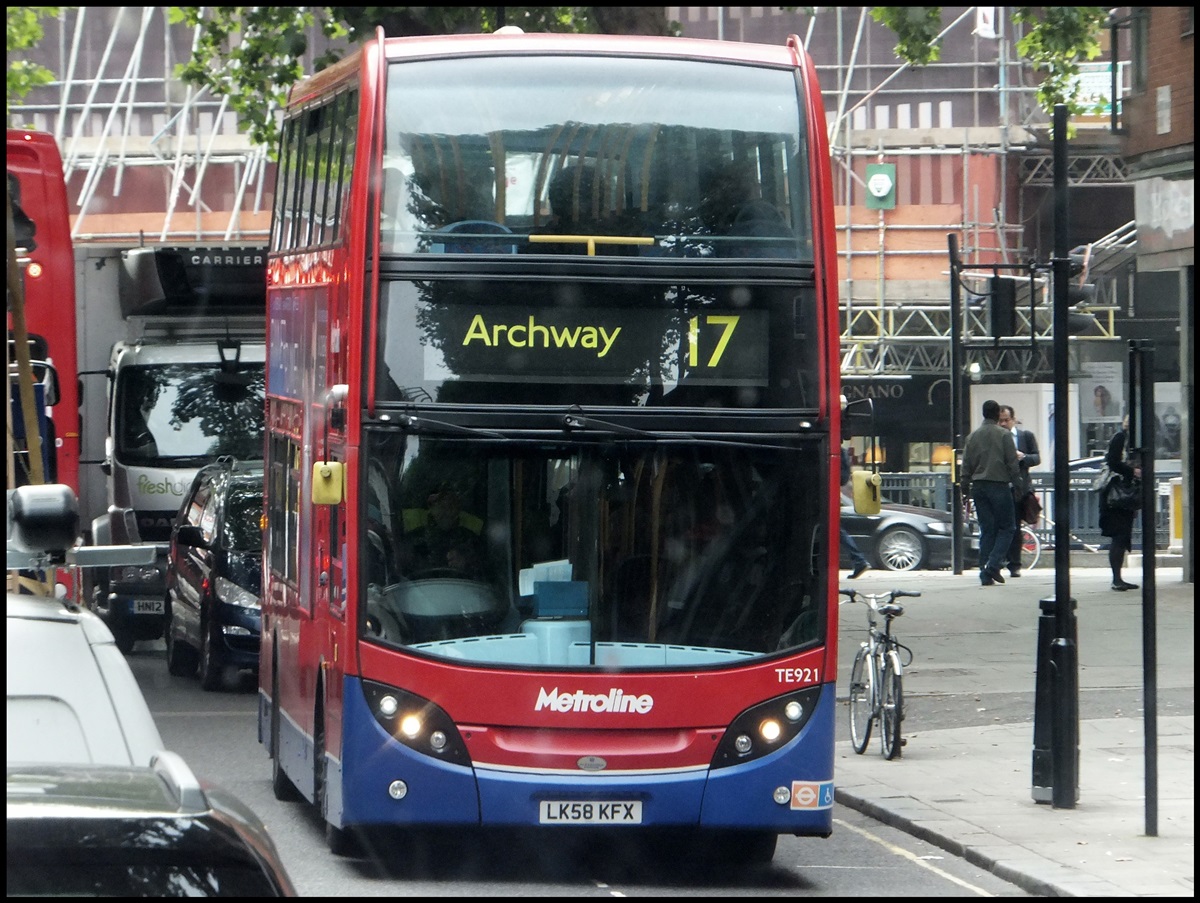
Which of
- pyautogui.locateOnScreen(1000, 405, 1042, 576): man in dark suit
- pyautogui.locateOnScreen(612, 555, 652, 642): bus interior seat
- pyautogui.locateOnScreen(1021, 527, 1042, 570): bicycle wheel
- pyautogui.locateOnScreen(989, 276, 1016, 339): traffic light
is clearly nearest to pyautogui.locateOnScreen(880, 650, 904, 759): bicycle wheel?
pyautogui.locateOnScreen(989, 276, 1016, 339): traffic light

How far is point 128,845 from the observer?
3.29 metres

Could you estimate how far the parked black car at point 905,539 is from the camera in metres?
28.8

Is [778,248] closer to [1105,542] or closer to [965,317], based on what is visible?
[1105,542]

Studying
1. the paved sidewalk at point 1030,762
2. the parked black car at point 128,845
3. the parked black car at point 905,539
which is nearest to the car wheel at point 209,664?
the paved sidewalk at point 1030,762

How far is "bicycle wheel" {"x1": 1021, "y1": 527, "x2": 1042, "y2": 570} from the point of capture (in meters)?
27.5

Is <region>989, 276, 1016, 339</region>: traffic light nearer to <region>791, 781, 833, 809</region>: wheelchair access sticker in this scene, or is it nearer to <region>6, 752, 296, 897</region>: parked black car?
<region>791, 781, 833, 809</region>: wheelchair access sticker

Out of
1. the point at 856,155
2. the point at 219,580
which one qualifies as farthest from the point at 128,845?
the point at 856,155

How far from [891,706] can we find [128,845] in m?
9.61

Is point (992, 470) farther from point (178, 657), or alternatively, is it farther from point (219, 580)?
point (219, 580)

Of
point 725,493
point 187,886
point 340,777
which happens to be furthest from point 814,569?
point 187,886

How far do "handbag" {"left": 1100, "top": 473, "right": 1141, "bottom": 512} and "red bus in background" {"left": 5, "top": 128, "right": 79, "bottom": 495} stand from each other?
1114 centimetres

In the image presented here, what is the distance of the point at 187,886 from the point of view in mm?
3293

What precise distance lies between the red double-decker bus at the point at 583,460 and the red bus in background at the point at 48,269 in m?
6.71

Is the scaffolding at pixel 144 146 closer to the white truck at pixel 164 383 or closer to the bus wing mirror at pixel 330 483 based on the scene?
the white truck at pixel 164 383
